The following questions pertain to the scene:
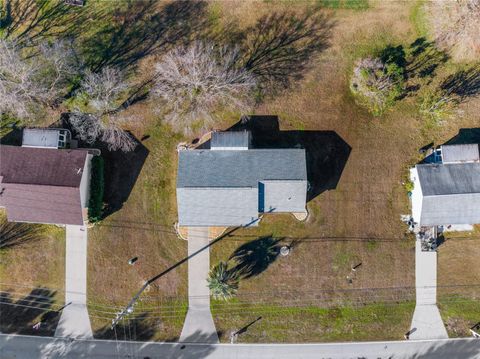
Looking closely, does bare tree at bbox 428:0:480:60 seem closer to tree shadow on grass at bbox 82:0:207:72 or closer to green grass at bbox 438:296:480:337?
tree shadow on grass at bbox 82:0:207:72

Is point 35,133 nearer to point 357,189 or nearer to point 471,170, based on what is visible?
point 357,189

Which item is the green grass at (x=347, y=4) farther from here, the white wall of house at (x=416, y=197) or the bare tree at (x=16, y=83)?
the bare tree at (x=16, y=83)

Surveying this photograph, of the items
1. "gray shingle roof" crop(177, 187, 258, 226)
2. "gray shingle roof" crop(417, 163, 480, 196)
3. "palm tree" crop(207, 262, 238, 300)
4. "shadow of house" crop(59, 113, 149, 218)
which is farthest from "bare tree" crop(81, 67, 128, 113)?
"gray shingle roof" crop(417, 163, 480, 196)

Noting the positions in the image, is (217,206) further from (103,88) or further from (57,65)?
(57,65)

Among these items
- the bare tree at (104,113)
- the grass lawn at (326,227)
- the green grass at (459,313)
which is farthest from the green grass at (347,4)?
the green grass at (459,313)

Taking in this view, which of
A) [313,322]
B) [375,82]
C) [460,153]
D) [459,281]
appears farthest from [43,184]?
[459,281]

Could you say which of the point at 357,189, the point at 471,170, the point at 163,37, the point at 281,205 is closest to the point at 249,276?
the point at 281,205
